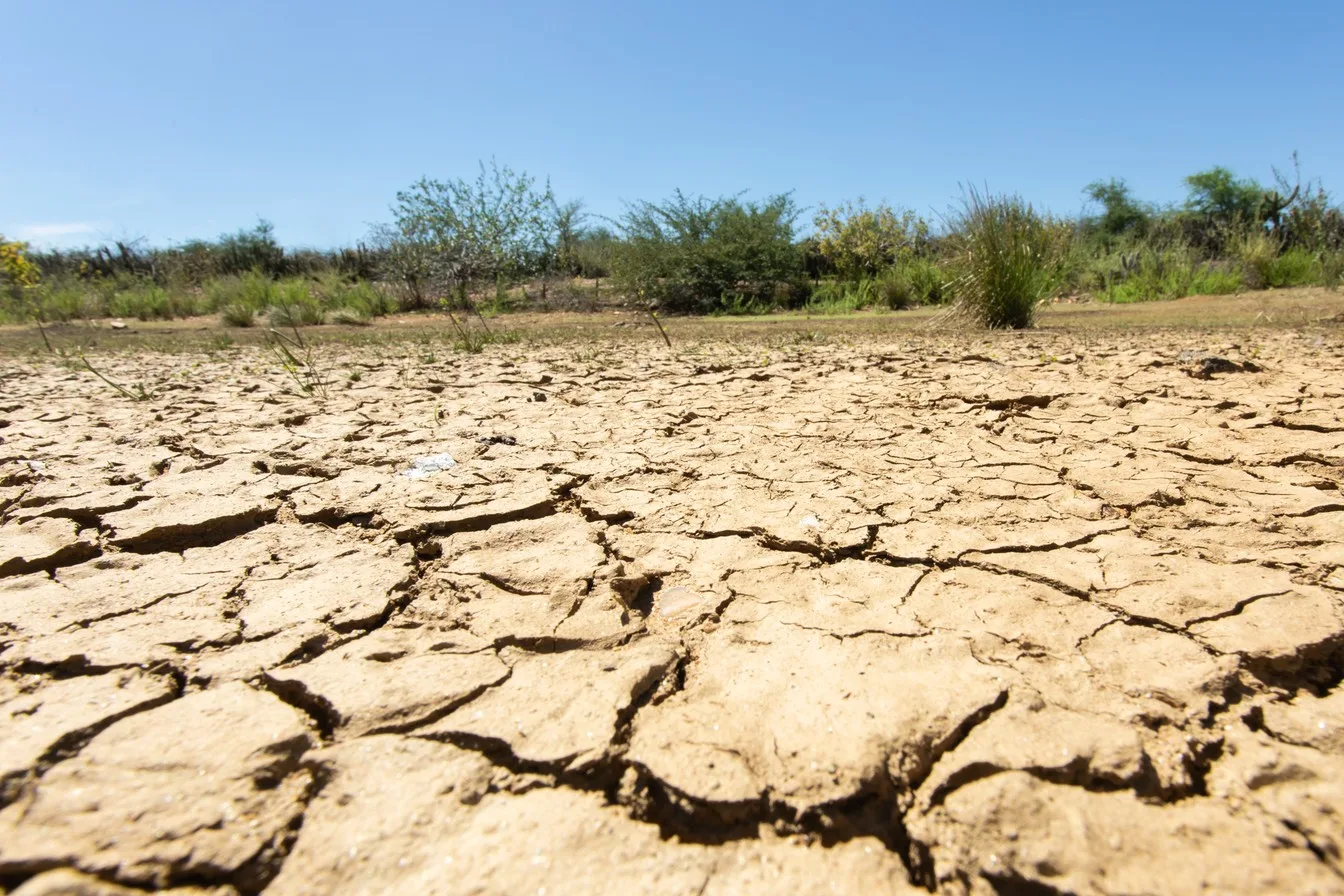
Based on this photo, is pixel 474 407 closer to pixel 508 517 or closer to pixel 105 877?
pixel 508 517

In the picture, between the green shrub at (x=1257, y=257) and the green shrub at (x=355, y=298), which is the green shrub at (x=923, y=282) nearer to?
the green shrub at (x=1257, y=257)

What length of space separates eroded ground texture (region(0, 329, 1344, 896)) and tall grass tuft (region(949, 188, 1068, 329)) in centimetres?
349

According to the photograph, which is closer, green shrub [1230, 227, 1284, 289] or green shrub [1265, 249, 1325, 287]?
green shrub [1265, 249, 1325, 287]

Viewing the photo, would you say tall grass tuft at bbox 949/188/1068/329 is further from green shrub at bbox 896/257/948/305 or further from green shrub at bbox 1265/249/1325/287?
green shrub at bbox 1265/249/1325/287

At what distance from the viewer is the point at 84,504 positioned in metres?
2.25

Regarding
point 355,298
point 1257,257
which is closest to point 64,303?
point 355,298

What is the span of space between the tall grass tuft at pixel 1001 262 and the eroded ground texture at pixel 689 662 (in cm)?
349

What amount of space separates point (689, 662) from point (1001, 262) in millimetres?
5734

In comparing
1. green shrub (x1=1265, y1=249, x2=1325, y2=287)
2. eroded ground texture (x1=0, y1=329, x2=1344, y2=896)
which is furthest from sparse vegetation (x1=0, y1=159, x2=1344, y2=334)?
eroded ground texture (x1=0, y1=329, x2=1344, y2=896)

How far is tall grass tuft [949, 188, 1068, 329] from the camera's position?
Result: 608cm

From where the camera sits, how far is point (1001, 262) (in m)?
6.10

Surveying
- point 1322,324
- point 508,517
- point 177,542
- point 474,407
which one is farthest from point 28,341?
point 1322,324

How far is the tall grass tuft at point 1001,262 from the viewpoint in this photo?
20.0 ft

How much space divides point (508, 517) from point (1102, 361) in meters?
3.47
